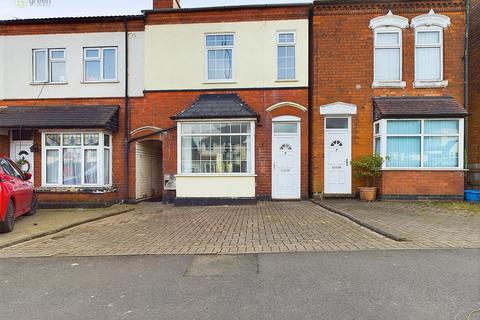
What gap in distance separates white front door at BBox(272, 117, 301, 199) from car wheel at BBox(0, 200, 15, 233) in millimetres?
8396

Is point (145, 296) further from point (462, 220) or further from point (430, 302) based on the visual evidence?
point (462, 220)

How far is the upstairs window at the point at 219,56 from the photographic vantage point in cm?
→ 1357

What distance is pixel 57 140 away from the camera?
45.6 feet

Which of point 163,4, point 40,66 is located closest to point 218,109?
point 163,4

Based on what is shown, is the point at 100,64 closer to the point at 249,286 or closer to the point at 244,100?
the point at 244,100

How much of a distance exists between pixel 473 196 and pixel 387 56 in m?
5.98

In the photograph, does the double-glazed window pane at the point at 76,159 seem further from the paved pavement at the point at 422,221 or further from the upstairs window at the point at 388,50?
the upstairs window at the point at 388,50

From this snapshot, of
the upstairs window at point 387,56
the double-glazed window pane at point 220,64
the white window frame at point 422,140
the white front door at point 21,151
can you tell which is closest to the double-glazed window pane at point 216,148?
the double-glazed window pane at point 220,64

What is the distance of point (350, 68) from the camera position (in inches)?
514

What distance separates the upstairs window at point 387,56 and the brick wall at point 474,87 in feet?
10.5

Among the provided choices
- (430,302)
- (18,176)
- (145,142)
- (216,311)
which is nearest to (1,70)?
(145,142)

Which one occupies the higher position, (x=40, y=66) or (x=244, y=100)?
(x=40, y=66)

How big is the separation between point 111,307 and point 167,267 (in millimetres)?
1385

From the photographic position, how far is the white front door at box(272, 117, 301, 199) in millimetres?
13109
